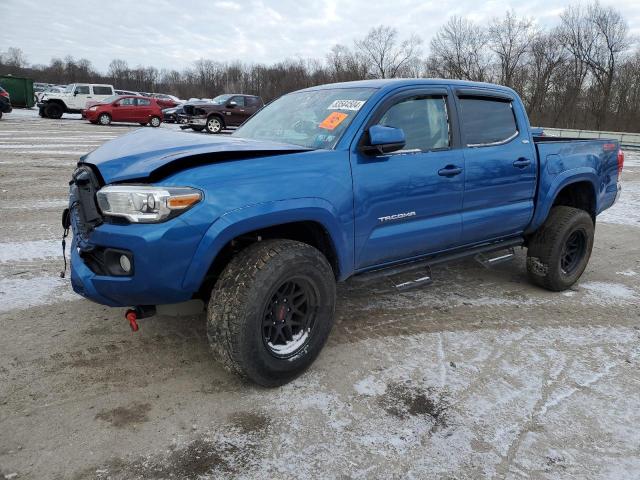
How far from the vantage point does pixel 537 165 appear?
435 centimetres

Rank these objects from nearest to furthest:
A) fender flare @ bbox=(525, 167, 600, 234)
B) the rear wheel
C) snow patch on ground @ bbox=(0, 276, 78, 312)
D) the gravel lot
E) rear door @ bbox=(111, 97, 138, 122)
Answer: the gravel lot → snow patch on ground @ bbox=(0, 276, 78, 312) → fender flare @ bbox=(525, 167, 600, 234) → the rear wheel → rear door @ bbox=(111, 97, 138, 122)

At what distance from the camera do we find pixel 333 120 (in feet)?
11.0

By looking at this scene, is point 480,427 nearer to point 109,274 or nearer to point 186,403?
point 186,403

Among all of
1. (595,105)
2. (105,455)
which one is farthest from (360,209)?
(595,105)

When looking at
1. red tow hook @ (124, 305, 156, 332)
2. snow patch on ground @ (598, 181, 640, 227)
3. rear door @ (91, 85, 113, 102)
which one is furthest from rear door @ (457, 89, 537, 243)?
rear door @ (91, 85, 113, 102)

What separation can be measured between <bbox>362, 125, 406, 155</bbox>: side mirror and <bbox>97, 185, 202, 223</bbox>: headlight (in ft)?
3.83

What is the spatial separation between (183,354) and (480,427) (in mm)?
1870

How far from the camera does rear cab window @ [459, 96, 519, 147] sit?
3.92 metres

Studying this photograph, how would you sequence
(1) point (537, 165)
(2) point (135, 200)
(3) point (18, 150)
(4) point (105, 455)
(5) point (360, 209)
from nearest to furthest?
(4) point (105, 455), (2) point (135, 200), (5) point (360, 209), (1) point (537, 165), (3) point (18, 150)

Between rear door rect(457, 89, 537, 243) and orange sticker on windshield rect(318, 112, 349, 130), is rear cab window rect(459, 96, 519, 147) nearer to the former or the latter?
rear door rect(457, 89, 537, 243)

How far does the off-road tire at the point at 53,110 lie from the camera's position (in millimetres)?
26214

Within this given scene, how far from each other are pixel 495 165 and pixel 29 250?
4.55 meters

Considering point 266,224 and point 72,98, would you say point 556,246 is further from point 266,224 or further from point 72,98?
point 72,98

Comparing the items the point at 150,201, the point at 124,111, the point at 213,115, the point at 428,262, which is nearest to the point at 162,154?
the point at 150,201
